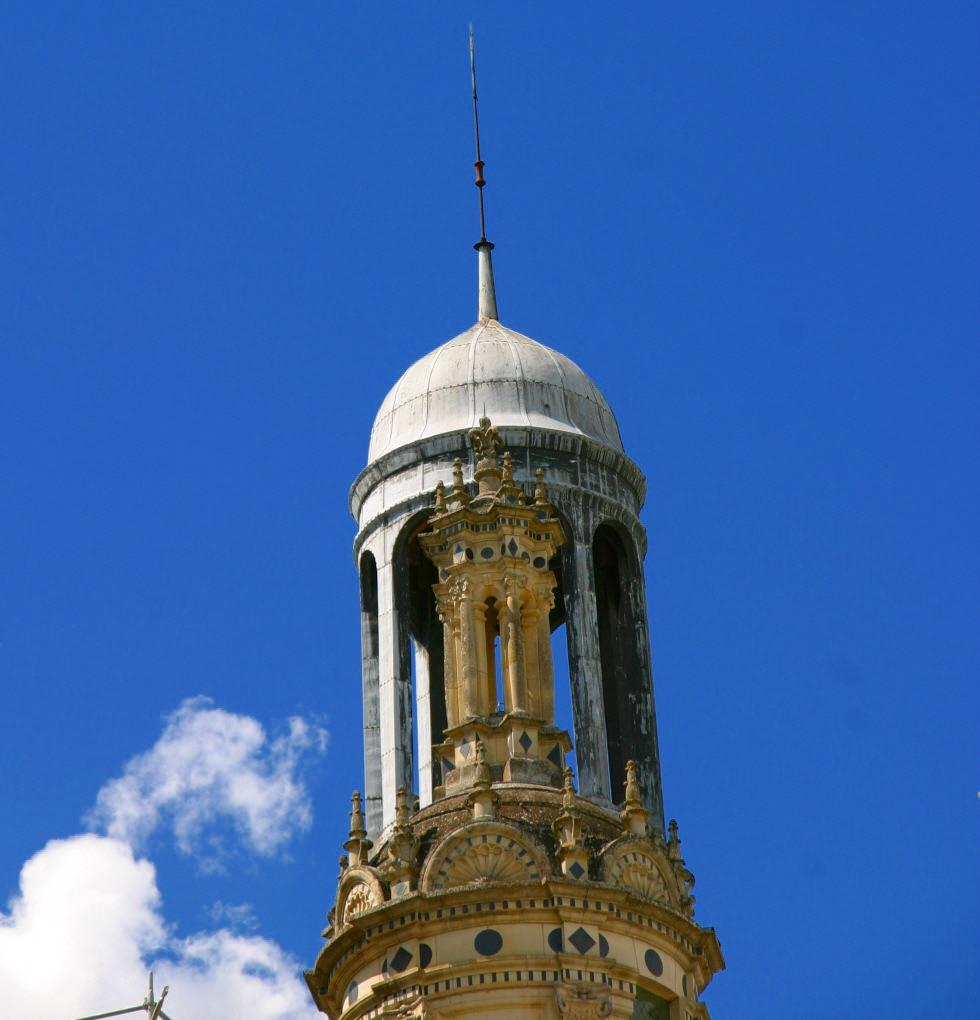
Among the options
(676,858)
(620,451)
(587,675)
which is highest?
(620,451)

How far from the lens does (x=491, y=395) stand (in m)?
46.5

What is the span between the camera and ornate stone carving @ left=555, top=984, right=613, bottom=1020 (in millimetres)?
38312

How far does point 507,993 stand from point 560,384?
40.2ft

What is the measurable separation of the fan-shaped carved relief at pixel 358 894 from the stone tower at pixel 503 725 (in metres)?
0.04

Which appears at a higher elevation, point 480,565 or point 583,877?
point 480,565

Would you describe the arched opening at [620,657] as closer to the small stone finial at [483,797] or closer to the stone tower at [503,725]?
the stone tower at [503,725]

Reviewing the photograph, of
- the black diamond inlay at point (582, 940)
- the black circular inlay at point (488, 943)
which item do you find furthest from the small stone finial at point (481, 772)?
the black diamond inlay at point (582, 940)

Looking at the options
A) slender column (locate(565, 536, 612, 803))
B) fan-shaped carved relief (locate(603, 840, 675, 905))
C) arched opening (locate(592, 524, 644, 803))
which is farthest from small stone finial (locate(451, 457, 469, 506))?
fan-shaped carved relief (locate(603, 840, 675, 905))

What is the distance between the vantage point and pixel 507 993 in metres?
38.6

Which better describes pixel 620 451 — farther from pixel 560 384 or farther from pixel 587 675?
pixel 587 675

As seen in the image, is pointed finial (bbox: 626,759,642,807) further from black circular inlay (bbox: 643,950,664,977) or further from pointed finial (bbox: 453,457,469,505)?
pointed finial (bbox: 453,457,469,505)

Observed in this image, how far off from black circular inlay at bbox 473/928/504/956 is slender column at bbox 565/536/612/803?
4402 mm

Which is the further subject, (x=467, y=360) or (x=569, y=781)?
(x=467, y=360)

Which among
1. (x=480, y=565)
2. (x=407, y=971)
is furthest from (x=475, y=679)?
(x=407, y=971)
